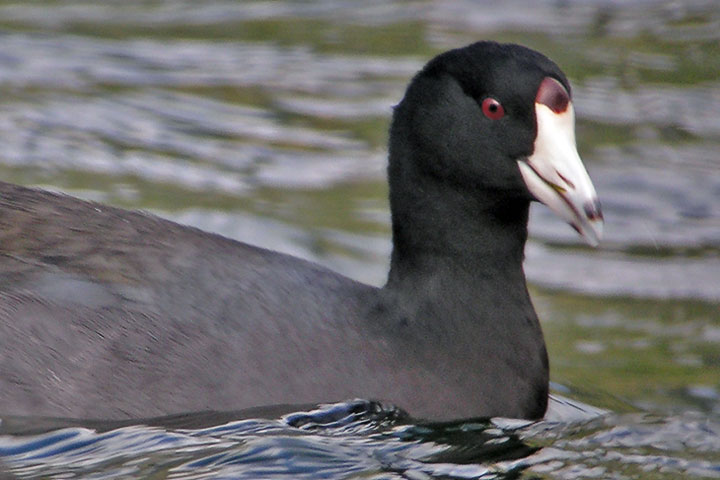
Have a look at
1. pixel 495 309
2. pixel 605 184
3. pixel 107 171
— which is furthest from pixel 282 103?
pixel 495 309

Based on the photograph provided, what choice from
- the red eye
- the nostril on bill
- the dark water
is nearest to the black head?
the red eye

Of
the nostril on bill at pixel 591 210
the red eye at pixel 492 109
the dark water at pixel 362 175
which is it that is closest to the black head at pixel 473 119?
the red eye at pixel 492 109

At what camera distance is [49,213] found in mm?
3918

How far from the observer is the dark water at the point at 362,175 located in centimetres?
371

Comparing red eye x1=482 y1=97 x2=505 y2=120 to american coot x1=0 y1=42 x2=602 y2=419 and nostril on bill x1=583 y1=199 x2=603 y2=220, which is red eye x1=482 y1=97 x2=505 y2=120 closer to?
american coot x1=0 y1=42 x2=602 y2=419

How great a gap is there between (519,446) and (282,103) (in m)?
3.98

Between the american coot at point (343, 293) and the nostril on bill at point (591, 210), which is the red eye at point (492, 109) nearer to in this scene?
the american coot at point (343, 293)

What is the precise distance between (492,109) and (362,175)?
9.00 ft

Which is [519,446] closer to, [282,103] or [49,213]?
[49,213]

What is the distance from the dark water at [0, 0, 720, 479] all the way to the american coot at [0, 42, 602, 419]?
0.09m

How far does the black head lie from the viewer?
153 inches

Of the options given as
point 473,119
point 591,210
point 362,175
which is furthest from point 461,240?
point 362,175

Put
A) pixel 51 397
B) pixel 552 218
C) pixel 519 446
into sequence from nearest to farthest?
pixel 51 397
pixel 519 446
pixel 552 218

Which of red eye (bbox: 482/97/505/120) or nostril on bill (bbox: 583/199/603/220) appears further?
red eye (bbox: 482/97/505/120)
